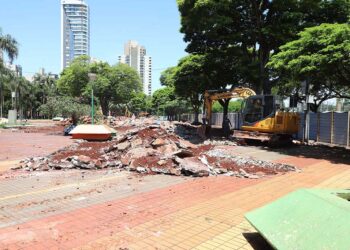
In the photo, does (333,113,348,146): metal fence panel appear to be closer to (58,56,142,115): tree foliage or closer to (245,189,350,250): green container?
(245,189,350,250): green container

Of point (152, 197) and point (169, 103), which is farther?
point (169, 103)

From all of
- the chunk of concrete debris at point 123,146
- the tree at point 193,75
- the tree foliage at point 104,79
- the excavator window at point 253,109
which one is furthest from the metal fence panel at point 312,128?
the tree foliage at point 104,79

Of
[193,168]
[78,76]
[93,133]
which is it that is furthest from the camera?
[78,76]

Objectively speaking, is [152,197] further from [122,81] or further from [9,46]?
[122,81]

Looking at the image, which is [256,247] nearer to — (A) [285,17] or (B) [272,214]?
(B) [272,214]

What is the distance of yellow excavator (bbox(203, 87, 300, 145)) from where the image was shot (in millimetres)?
19469

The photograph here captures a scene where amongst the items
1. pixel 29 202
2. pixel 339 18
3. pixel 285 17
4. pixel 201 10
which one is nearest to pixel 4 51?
pixel 201 10

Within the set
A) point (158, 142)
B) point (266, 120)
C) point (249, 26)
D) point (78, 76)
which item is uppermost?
point (249, 26)

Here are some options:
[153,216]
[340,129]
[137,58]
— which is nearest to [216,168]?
[153,216]

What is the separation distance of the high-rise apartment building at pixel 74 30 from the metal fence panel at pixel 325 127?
6254 centimetres

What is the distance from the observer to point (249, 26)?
79.5ft

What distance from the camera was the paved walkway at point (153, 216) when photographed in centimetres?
525

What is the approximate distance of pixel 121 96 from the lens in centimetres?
5312

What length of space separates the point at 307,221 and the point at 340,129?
18929 millimetres
